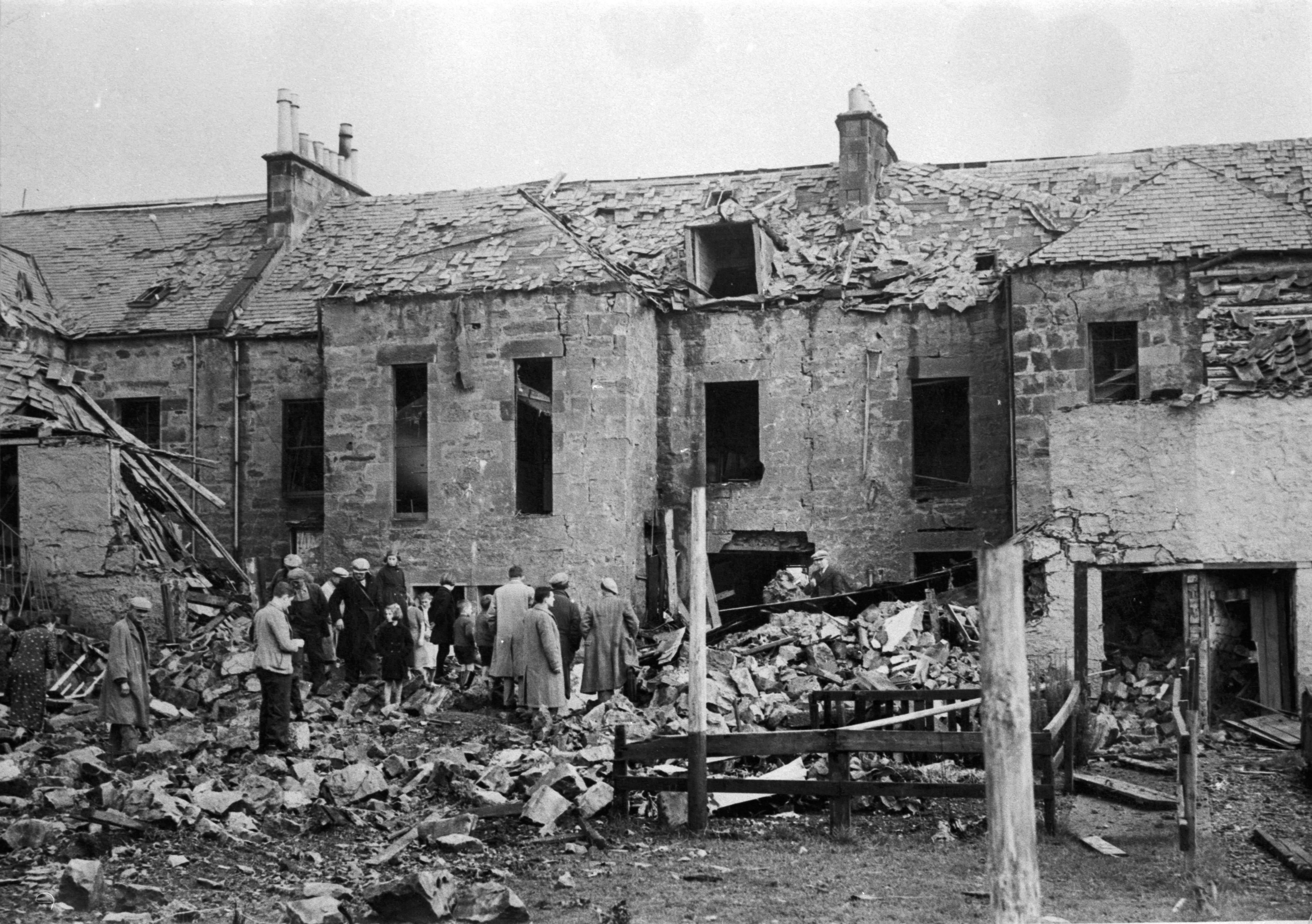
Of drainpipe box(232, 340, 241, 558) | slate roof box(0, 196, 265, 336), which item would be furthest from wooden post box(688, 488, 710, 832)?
slate roof box(0, 196, 265, 336)

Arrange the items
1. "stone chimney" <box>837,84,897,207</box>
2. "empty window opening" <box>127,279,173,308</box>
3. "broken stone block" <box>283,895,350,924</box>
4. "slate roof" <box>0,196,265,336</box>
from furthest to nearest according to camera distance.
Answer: "empty window opening" <box>127,279,173,308</box> < "slate roof" <box>0,196,265,336</box> < "stone chimney" <box>837,84,897,207</box> < "broken stone block" <box>283,895,350,924</box>

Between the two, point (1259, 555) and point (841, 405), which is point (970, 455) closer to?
point (841, 405)

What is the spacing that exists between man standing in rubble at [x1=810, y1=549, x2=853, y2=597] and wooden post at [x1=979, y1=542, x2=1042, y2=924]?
529 inches

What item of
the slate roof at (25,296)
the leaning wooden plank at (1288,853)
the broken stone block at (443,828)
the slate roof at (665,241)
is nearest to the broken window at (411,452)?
the slate roof at (665,241)

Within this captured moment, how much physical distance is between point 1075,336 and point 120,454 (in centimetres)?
1294

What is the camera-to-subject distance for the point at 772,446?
2289cm

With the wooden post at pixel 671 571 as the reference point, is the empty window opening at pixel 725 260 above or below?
above

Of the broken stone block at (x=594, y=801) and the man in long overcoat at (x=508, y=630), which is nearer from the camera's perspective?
the broken stone block at (x=594, y=801)

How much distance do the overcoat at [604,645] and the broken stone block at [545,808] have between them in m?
4.53

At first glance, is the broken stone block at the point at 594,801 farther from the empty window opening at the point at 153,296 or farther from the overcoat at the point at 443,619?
the empty window opening at the point at 153,296

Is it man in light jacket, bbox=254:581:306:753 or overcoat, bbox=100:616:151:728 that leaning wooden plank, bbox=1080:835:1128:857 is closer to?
man in light jacket, bbox=254:581:306:753

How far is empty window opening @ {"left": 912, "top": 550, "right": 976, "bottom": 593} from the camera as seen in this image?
20688 mm

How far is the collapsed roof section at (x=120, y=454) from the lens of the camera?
66.5 ft

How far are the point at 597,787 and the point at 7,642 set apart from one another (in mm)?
8065
